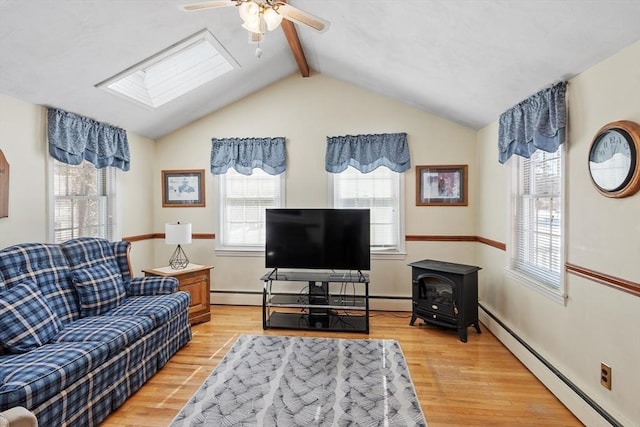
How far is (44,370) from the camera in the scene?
1.81 m

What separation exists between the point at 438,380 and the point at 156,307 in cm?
242

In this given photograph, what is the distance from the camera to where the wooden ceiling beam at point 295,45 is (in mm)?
3088

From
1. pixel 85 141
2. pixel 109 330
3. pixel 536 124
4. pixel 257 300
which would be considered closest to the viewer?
pixel 109 330

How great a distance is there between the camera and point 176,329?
3.10m

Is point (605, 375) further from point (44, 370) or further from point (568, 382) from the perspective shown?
point (44, 370)

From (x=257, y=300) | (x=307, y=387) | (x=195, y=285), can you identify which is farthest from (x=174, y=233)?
(x=307, y=387)

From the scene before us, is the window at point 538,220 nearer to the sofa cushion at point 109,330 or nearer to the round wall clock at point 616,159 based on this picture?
the round wall clock at point 616,159

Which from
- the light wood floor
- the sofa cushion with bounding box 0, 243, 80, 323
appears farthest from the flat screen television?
the sofa cushion with bounding box 0, 243, 80, 323

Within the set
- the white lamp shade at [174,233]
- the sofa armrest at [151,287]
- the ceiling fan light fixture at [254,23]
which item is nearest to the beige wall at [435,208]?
the white lamp shade at [174,233]

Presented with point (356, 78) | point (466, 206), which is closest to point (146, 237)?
point (356, 78)

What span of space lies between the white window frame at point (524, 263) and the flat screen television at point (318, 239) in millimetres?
1431

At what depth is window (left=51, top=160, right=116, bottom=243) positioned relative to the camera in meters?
3.33

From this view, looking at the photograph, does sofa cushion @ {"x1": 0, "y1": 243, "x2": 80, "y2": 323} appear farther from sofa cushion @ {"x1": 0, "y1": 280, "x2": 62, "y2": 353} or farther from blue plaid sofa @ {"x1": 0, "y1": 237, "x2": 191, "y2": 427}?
sofa cushion @ {"x1": 0, "y1": 280, "x2": 62, "y2": 353}

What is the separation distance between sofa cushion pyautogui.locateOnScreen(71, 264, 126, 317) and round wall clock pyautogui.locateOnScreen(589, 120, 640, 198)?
12.1 feet
